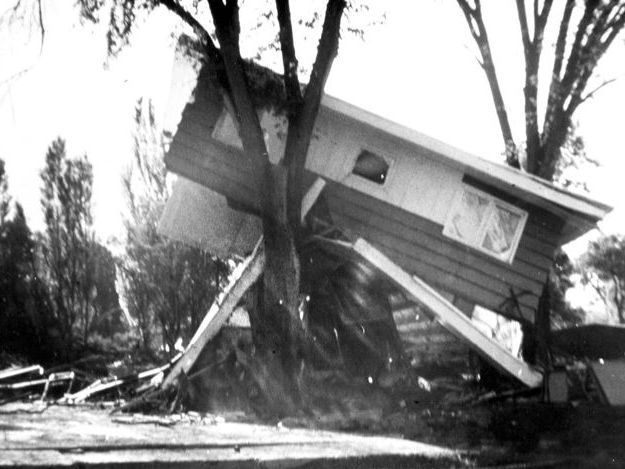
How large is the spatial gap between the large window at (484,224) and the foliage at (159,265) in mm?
12434

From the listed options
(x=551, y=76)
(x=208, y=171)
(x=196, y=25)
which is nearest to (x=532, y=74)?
(x=551, y=76)

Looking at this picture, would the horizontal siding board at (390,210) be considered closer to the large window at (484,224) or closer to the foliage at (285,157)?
the large window at (484,224)

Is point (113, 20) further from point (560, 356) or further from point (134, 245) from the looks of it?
point (134, 245)

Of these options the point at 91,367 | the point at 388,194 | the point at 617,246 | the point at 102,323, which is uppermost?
the point at 617,246

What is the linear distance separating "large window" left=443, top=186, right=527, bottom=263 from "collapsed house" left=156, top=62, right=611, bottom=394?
0.02 m

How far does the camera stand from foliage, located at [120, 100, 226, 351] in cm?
2214

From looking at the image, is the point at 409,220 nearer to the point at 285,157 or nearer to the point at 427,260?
the point at 427,260

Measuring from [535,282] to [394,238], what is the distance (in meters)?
2.89

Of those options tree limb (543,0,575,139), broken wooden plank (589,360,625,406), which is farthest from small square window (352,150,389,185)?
broken wooden plank (589,360,625,406)

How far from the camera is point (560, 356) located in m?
12.3

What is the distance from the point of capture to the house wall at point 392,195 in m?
10.2

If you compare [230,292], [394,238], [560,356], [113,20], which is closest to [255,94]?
[113,20]

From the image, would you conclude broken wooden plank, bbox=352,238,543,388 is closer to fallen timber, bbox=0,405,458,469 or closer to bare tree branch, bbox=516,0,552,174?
fallen timber, bbox=0,405,458,469

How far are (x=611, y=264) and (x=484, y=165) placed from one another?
40055mm
